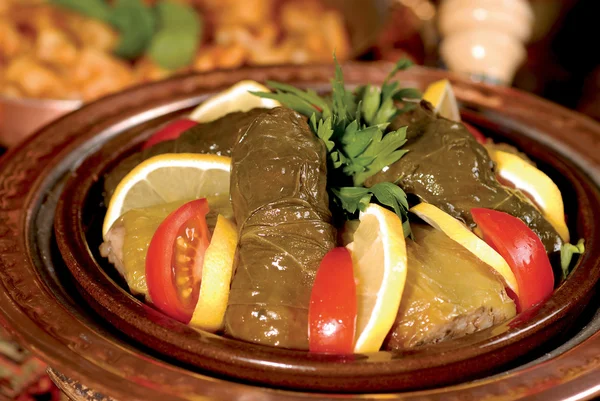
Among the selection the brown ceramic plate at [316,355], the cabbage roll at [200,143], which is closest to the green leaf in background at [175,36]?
the cabbage roll at [200,143]

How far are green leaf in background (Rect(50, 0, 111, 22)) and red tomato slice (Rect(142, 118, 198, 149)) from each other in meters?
2.99

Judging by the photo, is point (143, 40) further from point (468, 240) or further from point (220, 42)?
point (468, 240)

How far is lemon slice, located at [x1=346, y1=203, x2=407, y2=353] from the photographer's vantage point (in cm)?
193

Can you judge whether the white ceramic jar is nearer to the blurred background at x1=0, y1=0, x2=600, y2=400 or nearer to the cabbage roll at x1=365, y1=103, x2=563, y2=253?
the blurred background at x1=0, y1=0, x2=600, y2=400

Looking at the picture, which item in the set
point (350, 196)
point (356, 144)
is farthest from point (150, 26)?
point (350, 196)

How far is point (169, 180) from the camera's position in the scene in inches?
100

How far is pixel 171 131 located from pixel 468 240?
154cm

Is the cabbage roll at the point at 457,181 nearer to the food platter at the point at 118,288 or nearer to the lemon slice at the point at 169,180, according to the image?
the food platter at the point at 118,288

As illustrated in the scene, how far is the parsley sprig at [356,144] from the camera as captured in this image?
2.34 meters

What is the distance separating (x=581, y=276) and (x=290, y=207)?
109 centimetres

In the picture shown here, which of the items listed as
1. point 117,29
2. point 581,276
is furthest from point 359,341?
point 117,29

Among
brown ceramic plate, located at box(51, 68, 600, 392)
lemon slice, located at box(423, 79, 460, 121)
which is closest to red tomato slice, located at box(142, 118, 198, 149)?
brown ceramic plate, located at box(51, 68, 600, 392)

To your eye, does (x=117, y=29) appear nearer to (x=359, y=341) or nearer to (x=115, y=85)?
(x=115, y=85)

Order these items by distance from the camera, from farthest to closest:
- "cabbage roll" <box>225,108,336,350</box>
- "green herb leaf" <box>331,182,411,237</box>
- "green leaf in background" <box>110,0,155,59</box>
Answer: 1. "green leaf in background" <box>110,0,155,59</box>
2. "green herb leaf" <box>331,182,411,237</box>
3. "cabbage roll" <box>225,108,336,350</box>
